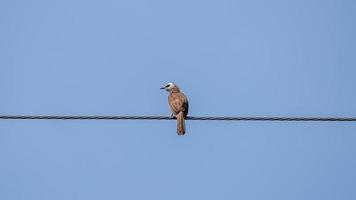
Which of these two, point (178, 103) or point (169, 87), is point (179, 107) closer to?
point (178, 103)

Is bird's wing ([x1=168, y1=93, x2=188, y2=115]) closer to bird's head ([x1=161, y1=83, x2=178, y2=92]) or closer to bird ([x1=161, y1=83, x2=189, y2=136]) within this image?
bird ([x1=161, y1=83, x2=189, y2=136])

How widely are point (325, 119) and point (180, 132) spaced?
401 cm

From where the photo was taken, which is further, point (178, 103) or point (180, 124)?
point (178, 103)

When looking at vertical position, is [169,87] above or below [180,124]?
above

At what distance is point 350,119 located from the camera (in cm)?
1145

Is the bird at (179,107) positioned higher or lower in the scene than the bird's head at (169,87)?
lower

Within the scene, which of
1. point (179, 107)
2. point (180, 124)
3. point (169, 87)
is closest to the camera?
point (180, 124)

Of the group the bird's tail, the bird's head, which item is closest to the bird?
the bird's tail

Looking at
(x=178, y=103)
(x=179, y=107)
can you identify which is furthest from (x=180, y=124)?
(x=178, y=103)

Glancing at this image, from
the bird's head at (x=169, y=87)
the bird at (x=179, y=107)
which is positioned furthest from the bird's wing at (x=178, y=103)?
the bird's head at (x=169, y=87)

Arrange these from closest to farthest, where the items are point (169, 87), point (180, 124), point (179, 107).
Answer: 1. point (180, 124)
2. point (179, 107)
3. point (169, 87)

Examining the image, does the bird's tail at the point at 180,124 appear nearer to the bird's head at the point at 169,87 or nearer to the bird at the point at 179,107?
the bird at the point at 179,107

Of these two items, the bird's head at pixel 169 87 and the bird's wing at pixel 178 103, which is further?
the bird's head at pixel 169 87

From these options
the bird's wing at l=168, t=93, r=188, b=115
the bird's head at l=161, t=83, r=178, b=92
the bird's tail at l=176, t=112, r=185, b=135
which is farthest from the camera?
the bird's head at l=161, t=83, r=178, b=92
